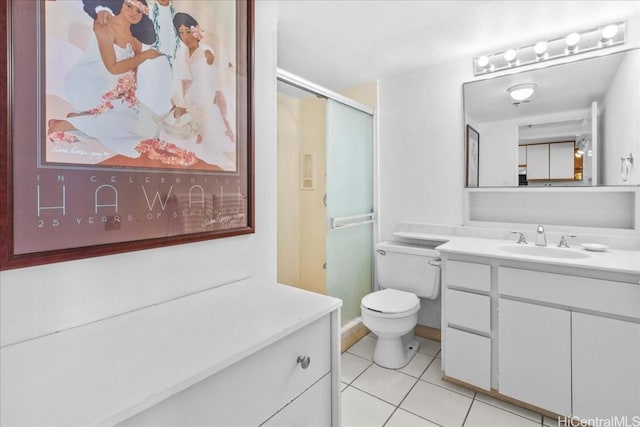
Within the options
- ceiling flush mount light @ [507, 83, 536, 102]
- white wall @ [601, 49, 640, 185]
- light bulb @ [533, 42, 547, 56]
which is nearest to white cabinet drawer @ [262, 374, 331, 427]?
white wall @ [601, 49, 640, 185]

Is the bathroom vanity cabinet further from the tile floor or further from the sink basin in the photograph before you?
the sink basin

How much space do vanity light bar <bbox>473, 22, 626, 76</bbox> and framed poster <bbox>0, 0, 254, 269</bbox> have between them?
190cm

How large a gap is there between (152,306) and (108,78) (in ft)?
2.22

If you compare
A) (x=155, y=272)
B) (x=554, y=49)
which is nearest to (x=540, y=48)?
(x=554, y=49)

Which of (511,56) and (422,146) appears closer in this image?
(511,56)

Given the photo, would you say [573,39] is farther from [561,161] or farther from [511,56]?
[561,161]

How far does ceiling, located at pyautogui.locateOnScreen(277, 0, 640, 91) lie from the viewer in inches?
69.4

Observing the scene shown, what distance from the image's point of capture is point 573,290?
1611 mm

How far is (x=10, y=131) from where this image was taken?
28.3 inches

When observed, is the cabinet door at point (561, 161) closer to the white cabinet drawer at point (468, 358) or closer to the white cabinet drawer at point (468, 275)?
the white cabinet drawer at point (468, 275)

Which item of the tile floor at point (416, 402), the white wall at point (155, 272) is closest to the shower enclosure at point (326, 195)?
the tile floor at point (416, 402)

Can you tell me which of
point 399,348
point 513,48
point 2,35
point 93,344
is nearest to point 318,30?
point 513,48

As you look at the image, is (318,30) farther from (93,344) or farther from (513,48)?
(93,344)

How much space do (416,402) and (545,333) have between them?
0.81 m
